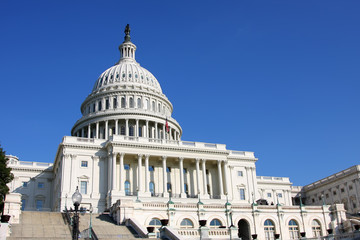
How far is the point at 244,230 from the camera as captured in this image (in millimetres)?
51438

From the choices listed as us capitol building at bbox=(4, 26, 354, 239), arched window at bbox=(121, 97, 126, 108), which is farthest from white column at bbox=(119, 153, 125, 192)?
arched window at bbox=(121, 97, 126, 108)

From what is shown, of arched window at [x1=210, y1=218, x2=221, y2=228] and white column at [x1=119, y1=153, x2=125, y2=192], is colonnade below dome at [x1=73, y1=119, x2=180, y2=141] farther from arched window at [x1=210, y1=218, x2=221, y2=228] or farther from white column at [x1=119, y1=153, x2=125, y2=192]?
arched window at [x1=210, y1=218, x2=221, y2=228]

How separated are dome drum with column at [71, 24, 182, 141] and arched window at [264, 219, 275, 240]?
39800 millimetres

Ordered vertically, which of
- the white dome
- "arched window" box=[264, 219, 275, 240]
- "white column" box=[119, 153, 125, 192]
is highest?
the white dome

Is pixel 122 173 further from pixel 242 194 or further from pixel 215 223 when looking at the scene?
pixel 215 223

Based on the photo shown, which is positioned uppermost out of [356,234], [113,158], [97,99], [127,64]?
[127,64]

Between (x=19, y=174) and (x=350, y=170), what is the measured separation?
67226 mm

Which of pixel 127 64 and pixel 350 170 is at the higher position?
pixel 127 64

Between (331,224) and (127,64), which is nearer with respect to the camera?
(331,224)

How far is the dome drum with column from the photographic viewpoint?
9094cm

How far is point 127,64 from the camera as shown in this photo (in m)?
110

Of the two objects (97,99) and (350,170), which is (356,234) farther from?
(97,99)

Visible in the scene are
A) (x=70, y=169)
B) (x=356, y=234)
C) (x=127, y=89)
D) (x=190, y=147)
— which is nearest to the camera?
(x=356, y=234)

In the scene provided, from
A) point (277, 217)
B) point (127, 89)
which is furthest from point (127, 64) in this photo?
point (277, 217)
